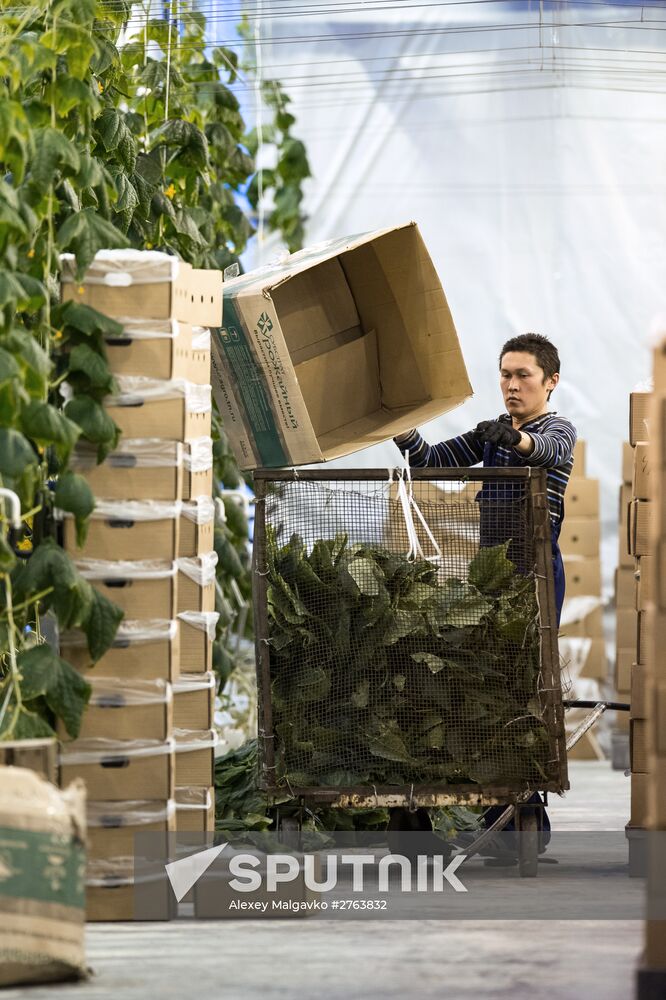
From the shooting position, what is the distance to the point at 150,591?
2.54 metres

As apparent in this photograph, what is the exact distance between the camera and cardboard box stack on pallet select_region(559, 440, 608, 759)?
583 cm

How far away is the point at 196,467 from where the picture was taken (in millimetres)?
2699

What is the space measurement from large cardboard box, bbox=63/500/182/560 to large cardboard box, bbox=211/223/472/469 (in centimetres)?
44

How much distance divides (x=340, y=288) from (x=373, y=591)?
2.60 ft

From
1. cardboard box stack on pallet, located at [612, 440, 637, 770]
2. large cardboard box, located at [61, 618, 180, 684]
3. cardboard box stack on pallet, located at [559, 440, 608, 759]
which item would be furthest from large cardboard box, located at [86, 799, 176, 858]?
cardboard box stack on pallet, located at [559, 440, 608, 759]

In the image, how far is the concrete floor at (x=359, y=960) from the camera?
6.55 ft

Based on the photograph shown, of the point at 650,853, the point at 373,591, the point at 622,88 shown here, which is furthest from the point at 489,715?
the point at 622,88

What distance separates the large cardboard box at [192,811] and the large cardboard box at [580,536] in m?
3.39

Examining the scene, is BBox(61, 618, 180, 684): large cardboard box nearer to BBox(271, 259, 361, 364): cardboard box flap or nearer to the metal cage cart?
the metal cage cart

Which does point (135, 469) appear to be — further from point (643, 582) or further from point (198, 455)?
point (643, 582)

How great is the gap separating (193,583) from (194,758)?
35 cm

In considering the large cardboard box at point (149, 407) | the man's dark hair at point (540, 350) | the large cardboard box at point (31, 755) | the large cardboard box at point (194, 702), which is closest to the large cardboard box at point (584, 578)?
the man's dark hair at point (540, 350)

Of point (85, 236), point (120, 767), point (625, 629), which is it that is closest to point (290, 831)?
point (120, 767)

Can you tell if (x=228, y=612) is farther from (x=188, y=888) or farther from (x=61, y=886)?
(x=61, y=886)
